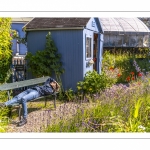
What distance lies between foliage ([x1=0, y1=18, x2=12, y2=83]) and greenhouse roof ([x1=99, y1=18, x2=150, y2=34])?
389 inches

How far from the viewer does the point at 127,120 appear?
5473mm

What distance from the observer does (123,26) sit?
18.2 metres

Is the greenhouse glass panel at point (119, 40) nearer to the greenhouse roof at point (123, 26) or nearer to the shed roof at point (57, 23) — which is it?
the greenhouse roof at point (123, 26)

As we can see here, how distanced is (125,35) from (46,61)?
984 centimetres

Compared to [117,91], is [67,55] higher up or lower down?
higher up

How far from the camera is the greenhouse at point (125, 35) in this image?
55.9 ft

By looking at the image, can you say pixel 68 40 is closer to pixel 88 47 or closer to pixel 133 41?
pixel 88 47

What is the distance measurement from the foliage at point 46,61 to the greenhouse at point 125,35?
802cm
